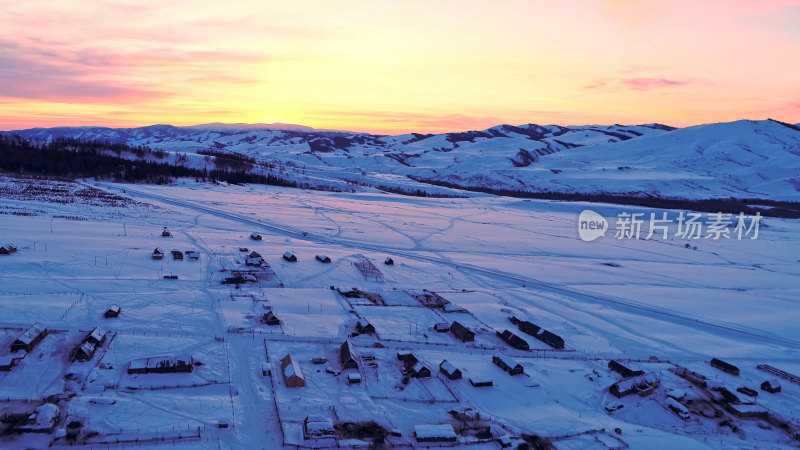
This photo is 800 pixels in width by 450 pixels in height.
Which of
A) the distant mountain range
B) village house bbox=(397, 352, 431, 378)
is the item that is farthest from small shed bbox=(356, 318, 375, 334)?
the distant mountain range

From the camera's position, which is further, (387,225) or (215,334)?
(387,225)

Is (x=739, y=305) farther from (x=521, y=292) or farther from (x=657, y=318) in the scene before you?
(x=521, y=292)

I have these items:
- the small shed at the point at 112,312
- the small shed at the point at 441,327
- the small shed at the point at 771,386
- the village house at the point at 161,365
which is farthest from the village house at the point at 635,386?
the small shed at the point at 112,312

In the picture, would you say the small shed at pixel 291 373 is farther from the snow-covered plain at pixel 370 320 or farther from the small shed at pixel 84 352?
the small shed at pixel 84 352

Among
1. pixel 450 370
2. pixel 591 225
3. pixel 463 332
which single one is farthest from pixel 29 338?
pixel 591 225

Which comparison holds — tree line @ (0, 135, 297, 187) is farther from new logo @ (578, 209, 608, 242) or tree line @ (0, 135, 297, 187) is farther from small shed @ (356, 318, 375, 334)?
small shed @ (356, 318, 375, 334)

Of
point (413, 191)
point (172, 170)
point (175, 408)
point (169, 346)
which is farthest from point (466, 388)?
point (413, 191)
